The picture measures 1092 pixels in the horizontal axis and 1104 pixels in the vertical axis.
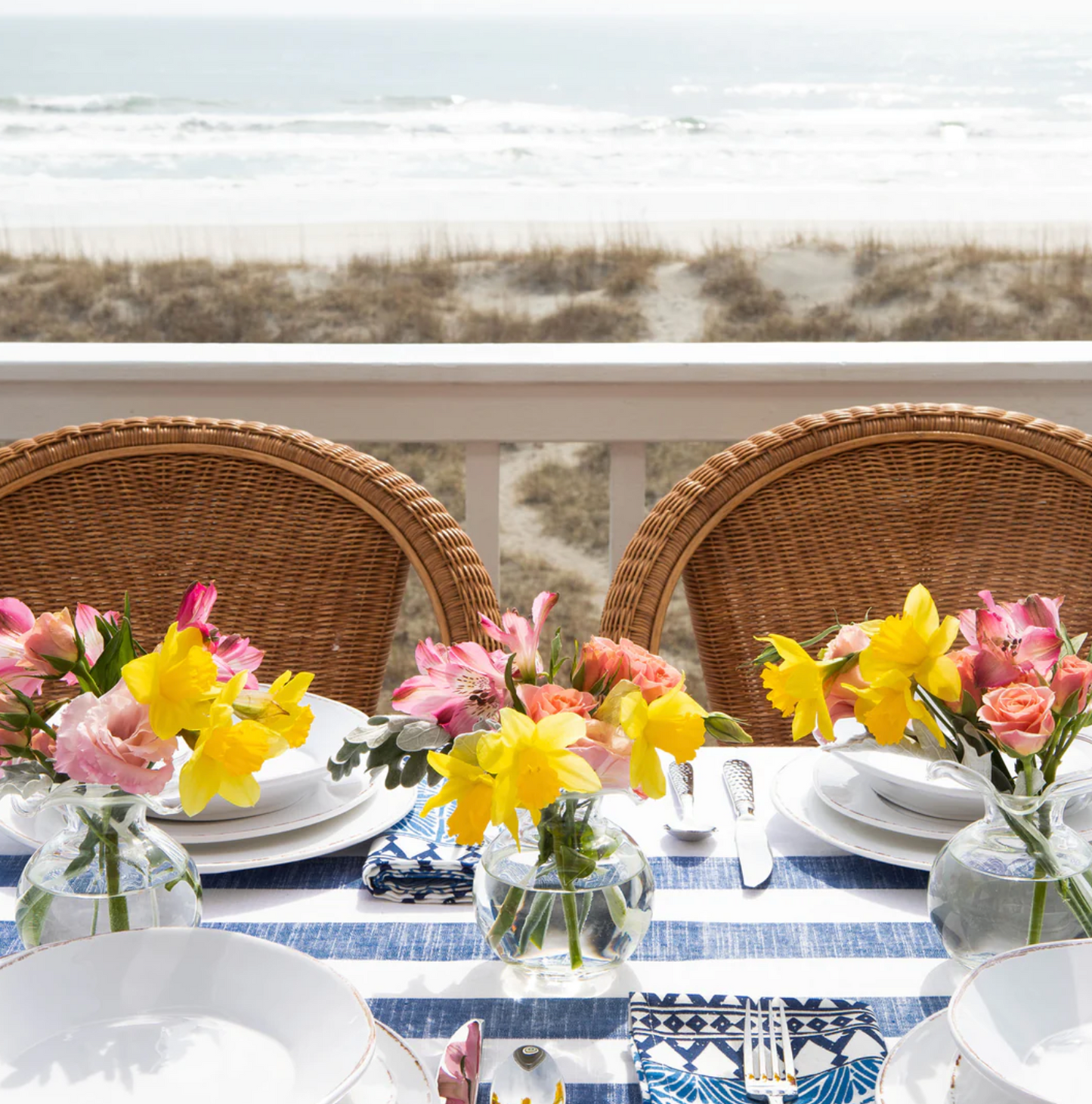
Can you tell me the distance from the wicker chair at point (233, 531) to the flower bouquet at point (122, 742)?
2.01 feet

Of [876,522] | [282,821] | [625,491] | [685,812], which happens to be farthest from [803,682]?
[625,491]

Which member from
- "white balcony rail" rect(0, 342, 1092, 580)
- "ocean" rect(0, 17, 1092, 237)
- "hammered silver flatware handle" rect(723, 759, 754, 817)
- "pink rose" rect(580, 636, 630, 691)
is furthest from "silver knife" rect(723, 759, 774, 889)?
"ocean" rect(0, 17, 1092, 237)

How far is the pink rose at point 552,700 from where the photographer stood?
531 mm

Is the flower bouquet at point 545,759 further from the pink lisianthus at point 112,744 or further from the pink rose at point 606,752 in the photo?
the pink lisianthus at point 112,744

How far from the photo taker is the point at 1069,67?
13328mm

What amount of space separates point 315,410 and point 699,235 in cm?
964

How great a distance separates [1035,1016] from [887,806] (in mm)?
273

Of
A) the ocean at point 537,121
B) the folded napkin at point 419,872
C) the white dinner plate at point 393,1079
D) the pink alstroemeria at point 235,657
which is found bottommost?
the folded napkin at point 419,872

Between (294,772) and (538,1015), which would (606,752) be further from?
(294,772)

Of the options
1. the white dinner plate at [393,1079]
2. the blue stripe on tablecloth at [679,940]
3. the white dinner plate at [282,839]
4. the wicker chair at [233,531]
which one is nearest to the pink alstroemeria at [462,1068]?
the white dinner plate at [393,1079]

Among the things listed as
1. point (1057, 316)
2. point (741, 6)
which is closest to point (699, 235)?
point (1057, 316)

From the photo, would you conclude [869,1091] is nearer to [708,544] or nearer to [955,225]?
[708,544]

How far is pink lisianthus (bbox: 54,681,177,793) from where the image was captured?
1.63 ft

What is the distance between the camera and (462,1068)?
0.51 metres
